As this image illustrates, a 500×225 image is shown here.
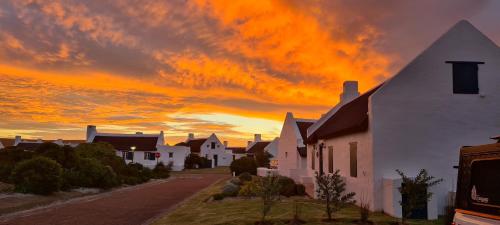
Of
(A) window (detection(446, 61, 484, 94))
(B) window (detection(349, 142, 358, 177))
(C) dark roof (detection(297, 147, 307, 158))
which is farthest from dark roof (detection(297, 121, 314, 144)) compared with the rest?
(A) window (detection(446, 61, 484, 94))

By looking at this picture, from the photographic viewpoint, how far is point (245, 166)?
150 ft

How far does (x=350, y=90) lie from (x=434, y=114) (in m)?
11.0

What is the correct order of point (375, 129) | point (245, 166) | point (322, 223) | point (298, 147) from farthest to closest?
point (245, 166) < point (298, 147) < point (375, 129) < point (322, 223)

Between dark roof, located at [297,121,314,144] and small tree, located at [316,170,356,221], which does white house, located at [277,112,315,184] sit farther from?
small tree, located at [316,170,356,221]

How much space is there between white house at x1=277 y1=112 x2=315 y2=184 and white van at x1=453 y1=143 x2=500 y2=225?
2283cm

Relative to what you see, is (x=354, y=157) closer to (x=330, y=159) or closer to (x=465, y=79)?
(x=330, y=159)

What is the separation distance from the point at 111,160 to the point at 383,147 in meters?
29.0

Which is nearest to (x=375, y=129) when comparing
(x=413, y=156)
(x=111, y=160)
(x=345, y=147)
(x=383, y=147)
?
(x=383, y=147)

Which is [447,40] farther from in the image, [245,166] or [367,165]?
[245,166]

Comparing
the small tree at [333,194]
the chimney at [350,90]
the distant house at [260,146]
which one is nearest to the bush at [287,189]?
the chimney at [350,90]

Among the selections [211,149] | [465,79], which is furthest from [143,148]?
[465,79]

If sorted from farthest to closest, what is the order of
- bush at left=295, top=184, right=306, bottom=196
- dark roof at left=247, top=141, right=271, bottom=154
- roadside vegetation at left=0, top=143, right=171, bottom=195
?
1. dark roof at left=247, top=141, right=271, bottom=154
2. roadside vegetation at left=0, top=143, right=171, bottom=195
3. bush at left=295, top=184, right=306, bottom=196

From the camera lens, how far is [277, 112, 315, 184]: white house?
29.7 m

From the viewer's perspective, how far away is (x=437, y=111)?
48.6ft
